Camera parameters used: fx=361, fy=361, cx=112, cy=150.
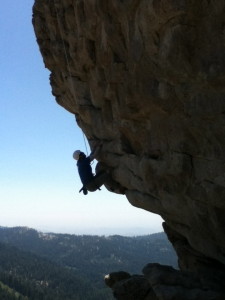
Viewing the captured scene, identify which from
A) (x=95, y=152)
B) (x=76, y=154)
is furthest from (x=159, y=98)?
(x=76, y=154)

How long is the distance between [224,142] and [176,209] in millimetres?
3876

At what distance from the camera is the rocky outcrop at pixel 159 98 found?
31.1 ft

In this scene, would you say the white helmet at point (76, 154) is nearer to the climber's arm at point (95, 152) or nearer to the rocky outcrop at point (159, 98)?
the climber's arm at point (95, 152)

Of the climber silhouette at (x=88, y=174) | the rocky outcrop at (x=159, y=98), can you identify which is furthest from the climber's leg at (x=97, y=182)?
the rocky outcrop at (x=159, y=98)

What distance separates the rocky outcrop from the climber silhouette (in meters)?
0.42

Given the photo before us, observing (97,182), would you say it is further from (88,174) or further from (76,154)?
(76,154)

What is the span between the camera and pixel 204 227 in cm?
1235

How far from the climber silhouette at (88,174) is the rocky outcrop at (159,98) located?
16.4 inches

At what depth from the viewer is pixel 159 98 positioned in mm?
11289

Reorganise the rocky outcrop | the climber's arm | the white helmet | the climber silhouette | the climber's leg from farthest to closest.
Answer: the climber's arm → the white helmet → the climber's leg → the climber silhouette → the rocky outcrop

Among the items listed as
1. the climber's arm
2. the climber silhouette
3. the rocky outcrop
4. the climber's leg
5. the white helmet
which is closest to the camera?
the rocky outcrop

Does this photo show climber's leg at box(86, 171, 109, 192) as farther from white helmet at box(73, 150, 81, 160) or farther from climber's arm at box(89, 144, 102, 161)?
white helmet at box(73, 150, 81, 160)

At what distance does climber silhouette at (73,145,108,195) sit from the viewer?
15477mm

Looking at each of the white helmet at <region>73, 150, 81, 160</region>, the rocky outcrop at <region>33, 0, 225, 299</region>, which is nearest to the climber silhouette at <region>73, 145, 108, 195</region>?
the white helmet at <region>73, 150, 81, 160</region>
